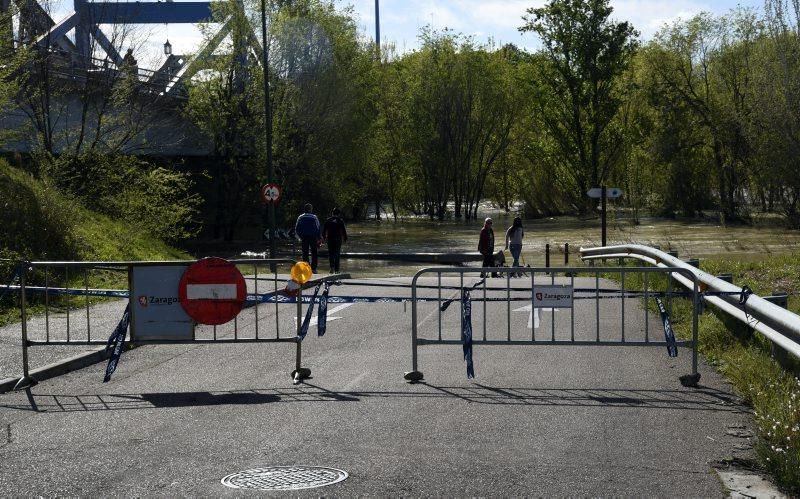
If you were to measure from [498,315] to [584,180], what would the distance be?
57.4 meters

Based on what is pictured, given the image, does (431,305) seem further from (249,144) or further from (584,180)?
(584,180)

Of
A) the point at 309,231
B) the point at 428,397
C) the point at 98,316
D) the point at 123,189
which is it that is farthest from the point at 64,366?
the point at 123,189

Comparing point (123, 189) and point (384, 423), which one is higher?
point (123, 189)

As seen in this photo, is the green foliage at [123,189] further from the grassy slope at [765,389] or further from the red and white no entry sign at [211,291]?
the grassy slope at [765,389]

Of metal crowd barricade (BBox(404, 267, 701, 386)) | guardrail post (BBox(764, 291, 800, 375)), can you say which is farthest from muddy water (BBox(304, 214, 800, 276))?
guardrail post (BBox(764, 291, 800, 375))

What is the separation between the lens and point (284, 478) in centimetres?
702

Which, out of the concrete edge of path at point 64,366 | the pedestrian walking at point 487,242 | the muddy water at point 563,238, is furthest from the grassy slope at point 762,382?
the muddy water at point 563,238

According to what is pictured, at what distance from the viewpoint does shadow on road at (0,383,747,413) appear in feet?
32.0

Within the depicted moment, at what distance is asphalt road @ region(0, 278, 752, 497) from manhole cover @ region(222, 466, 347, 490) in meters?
0.12

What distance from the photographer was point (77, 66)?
42062 mm

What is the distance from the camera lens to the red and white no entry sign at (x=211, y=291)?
11.4 m

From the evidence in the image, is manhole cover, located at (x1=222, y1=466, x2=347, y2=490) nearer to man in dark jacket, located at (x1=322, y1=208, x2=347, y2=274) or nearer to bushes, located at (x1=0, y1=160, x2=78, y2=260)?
bushes, located at (x1=0, y1=160, x2=78, y2=260)

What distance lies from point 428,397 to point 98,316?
9159 mm

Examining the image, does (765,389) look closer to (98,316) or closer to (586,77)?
(98,316)
